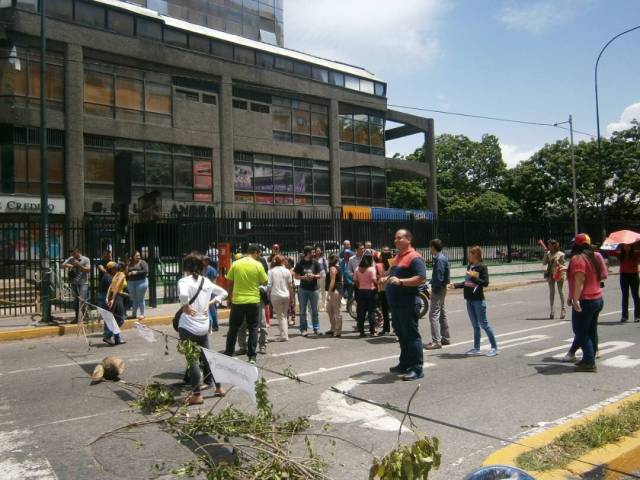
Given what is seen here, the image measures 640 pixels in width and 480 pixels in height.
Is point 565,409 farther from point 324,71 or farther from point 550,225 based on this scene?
point 324,71

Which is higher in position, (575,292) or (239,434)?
(575,292)

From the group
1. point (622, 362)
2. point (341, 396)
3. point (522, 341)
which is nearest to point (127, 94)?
point (522, 341)

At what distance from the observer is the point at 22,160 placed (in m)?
25.2

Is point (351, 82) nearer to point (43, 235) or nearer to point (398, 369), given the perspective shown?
point (43, 235)

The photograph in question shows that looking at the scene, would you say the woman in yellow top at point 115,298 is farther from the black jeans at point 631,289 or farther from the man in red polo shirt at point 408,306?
the black jeans at point 631,289

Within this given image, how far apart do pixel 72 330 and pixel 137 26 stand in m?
21.8

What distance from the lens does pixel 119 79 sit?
28.5 meters

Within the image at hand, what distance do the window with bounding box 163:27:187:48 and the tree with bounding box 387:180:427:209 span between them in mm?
31185

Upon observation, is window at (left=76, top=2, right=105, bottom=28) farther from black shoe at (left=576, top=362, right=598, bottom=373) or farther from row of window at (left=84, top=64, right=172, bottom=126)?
black shoe at (left=576, top=362, right=598, bottom=373)

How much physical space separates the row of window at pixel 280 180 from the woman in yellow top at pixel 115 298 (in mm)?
21501

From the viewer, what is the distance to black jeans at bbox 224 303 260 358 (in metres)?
8.02

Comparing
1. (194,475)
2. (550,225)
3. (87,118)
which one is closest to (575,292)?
(194,475)

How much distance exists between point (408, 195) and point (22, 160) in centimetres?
3899

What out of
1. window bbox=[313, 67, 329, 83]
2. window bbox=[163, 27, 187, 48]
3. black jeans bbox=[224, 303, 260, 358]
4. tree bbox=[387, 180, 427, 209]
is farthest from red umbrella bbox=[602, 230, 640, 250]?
tree bbox=[387, 180, 427, 209]
